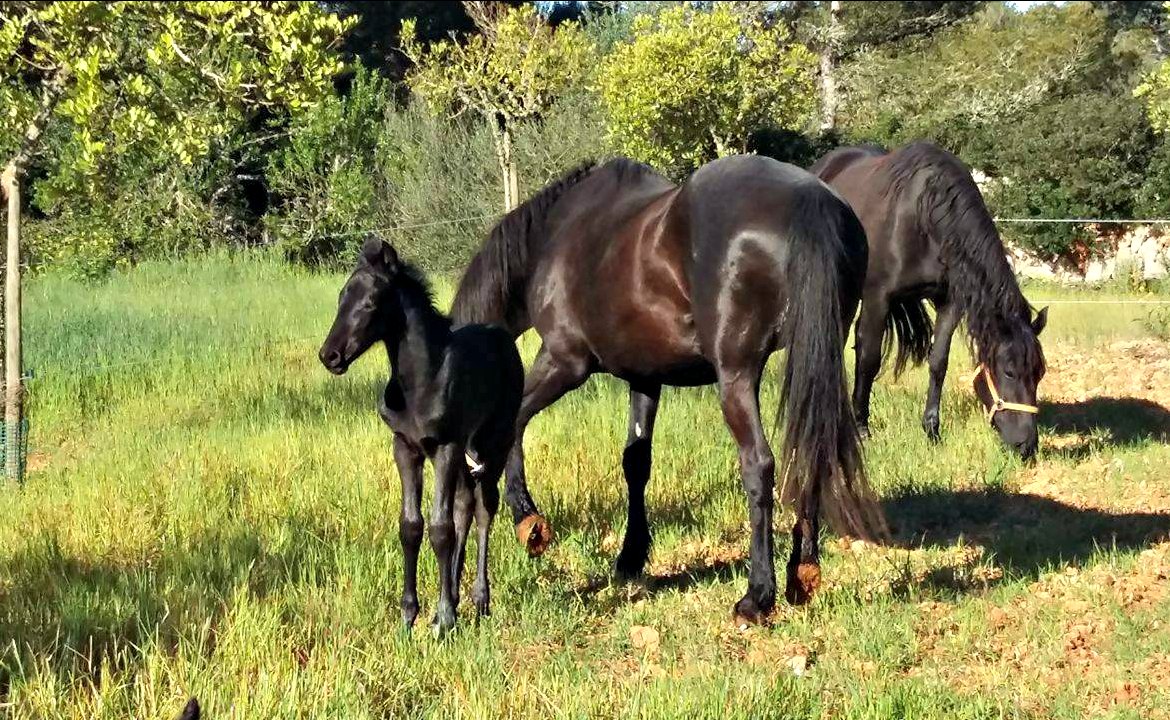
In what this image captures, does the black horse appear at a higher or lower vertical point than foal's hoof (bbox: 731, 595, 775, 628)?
higher

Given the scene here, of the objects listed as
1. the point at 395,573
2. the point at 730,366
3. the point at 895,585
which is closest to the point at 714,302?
the point at 730,366

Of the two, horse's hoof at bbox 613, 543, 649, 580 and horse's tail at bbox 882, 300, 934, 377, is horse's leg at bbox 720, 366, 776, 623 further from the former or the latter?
horse's tail at bbox 882, 300, 934, 377

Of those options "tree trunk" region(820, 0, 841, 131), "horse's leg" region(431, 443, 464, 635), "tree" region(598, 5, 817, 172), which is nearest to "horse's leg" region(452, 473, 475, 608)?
"horse's leg" region(431, 443, 464, 635)

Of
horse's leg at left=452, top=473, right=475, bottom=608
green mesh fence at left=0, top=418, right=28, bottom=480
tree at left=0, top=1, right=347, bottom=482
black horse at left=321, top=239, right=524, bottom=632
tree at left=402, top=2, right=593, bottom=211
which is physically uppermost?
tree at left=402, top=2, right=593, bottom=211

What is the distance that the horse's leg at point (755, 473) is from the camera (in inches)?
188

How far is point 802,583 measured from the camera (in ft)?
16.1

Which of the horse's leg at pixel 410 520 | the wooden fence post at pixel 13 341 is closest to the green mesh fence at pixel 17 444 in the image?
the wooden fence post at pixel 13 341

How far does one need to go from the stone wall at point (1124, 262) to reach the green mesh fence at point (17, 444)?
49.7 feet

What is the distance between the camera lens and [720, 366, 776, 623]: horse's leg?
4.78 m

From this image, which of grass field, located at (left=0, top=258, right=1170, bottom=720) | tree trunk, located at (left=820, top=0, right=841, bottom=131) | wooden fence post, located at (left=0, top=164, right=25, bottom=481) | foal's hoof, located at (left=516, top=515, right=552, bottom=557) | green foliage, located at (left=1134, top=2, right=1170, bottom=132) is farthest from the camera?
tree trunk, located at (left=820, top=0, right=841, bottom=131)

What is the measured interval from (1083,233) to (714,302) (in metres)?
17.1

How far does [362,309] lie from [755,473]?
1.74 m

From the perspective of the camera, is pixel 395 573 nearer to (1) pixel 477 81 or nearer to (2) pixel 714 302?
(2) pixel 714 302

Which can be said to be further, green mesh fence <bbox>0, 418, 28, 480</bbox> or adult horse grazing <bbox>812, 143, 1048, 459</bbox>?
green mesh fence <bbox>0, 418, 28, 480</bbox>
